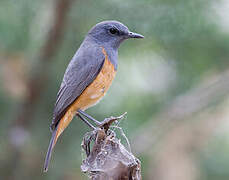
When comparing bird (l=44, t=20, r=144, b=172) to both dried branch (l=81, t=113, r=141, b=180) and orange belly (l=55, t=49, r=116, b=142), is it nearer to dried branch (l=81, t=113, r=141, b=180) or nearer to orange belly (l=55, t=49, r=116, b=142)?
orange belly (l=55, t=49, r=116, b=142)

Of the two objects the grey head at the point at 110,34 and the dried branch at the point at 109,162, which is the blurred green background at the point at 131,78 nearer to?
the grey head at the point at 110,34

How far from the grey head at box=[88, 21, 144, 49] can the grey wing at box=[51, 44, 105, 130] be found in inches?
6.9

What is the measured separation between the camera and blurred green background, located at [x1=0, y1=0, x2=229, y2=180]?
4.52 m

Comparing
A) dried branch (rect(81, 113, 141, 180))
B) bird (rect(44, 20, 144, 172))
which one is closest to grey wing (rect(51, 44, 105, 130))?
bird (rect(44, 20, 144, 172))

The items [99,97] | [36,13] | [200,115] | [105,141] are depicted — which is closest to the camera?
[105,141]

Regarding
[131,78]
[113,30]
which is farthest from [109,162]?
[131,78]

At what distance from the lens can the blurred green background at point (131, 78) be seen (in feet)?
14.8

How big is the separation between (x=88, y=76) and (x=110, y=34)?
0.59 metres

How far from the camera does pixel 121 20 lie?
4.60 meters

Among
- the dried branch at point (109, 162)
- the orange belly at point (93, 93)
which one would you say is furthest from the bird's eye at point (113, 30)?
the dried branch at point (109, 162)

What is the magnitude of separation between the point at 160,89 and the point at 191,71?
44 cm

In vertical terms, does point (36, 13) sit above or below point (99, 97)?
above

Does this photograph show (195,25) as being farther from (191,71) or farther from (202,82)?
(202,82)

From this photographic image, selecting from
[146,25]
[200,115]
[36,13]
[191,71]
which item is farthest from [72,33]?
[200,115]
